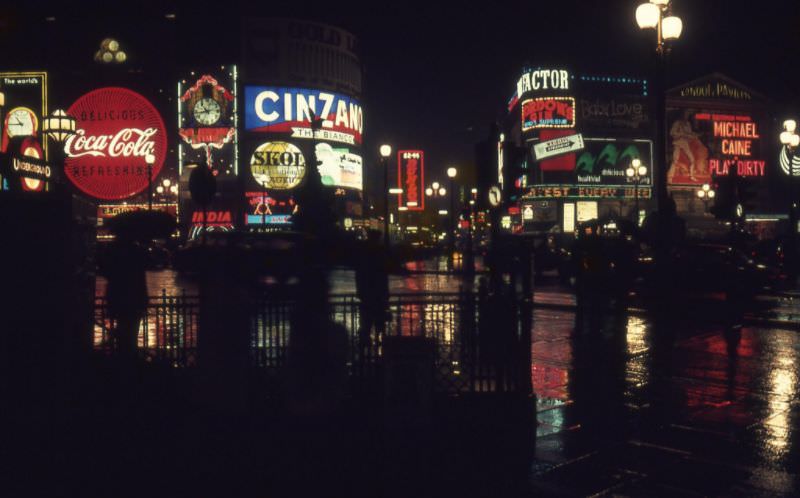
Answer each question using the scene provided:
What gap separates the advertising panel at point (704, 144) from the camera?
66750 mm

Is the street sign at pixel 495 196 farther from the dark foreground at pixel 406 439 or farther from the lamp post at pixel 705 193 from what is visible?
the lamp post at pixel 705 193

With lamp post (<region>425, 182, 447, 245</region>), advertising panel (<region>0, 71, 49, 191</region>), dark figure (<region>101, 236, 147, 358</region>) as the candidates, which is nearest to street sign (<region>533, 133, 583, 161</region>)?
lamp post (<region>425, 182, 447, 245</region>)

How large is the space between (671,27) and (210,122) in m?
47.5

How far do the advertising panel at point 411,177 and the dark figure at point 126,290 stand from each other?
216ft

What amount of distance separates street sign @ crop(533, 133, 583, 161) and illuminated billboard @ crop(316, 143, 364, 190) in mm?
15673

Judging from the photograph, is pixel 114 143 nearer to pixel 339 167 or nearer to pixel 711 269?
pixel 339 167

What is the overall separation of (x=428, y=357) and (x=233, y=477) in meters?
2.17

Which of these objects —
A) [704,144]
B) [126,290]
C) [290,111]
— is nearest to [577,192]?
[704,144]

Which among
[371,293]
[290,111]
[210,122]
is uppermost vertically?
[290,111]

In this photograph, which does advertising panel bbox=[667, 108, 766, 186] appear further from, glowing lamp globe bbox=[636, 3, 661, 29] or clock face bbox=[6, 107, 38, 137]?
glowing lamp globe bbox=[636, 3, 661, 29]

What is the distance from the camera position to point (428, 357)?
719 cm

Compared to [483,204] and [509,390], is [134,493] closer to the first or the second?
[509,390]

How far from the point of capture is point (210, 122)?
5931 centimetres

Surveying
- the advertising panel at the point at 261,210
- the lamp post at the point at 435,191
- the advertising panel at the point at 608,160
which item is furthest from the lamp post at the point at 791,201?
the advertising panel at the point at 261,210
